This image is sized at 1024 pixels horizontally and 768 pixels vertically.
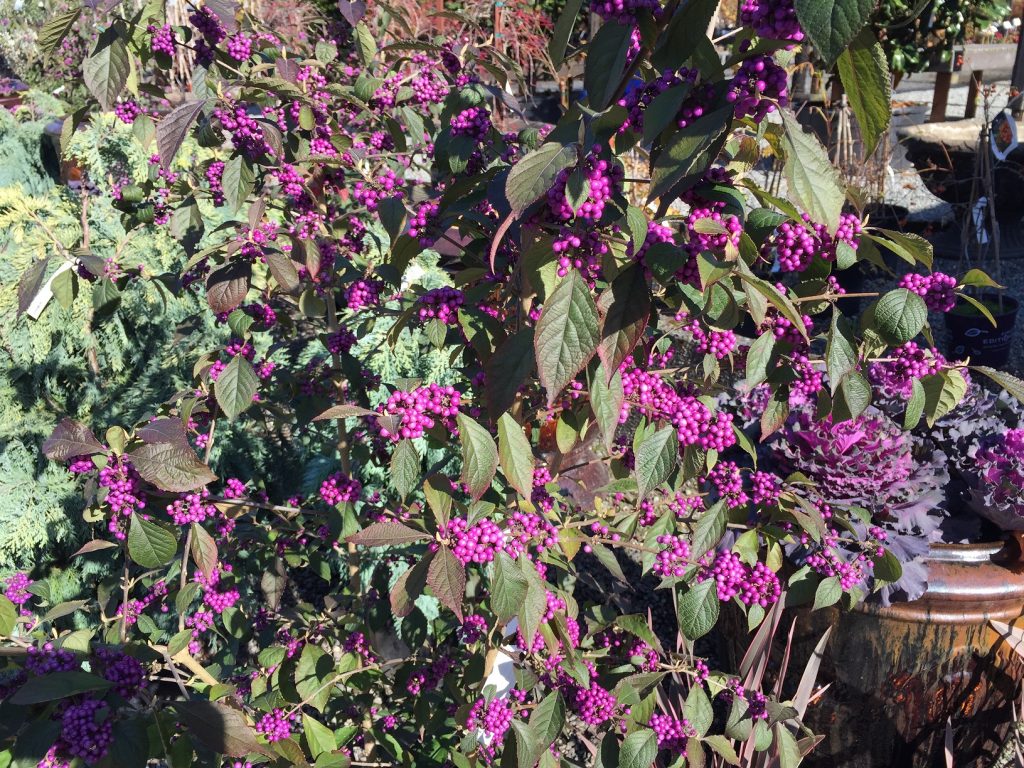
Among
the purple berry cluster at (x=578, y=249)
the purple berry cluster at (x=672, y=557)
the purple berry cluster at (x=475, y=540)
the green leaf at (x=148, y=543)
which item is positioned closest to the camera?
the purple berry cluster at (x=578, y=249)

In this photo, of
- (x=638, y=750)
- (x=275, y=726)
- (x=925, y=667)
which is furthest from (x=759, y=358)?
(x=925, y=667)

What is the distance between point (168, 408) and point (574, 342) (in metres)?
1.05

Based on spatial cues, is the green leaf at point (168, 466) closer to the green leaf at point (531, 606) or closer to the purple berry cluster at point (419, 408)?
the purple berry cluster at point (419, 408)

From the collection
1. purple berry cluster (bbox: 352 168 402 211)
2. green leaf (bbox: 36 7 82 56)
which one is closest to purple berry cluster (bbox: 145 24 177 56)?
green leaf (bbox: 36 7 82 56)

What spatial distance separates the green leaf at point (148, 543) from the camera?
1.15 m

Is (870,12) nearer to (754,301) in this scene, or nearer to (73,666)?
(754,301)

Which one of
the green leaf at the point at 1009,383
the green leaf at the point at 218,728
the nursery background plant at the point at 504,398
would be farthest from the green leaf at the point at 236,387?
the green leaf at the point at 1009,383

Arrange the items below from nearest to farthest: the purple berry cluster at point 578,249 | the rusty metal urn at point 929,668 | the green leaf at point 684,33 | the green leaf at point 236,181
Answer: the green leaf at point 684,33, the purple berry cluster at point 578,249, the green leaf at point 236,181, the rusty metal urn at point 929,668

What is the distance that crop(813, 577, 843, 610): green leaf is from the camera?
5.47ft

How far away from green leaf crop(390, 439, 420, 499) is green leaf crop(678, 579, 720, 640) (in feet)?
1.89

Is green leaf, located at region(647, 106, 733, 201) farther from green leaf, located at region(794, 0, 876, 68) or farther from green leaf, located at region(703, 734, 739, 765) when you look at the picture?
green leaf, located at region(703, 734, 739, 765)

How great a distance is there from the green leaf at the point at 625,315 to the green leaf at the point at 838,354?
0.26 metres

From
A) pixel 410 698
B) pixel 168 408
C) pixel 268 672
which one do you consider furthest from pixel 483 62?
pixel 410 698

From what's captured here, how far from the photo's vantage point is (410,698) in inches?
77.2
